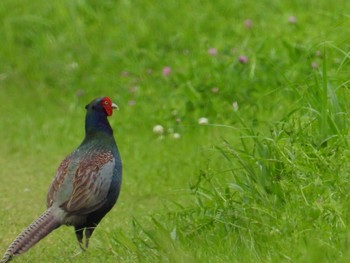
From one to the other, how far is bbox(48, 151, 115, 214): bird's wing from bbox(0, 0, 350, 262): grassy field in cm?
25

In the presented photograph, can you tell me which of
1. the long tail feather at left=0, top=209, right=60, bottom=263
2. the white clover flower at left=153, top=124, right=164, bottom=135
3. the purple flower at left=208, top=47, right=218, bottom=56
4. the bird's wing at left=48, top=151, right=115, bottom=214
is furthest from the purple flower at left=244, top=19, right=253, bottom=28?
the long tail feather at left=0, top=209, right=60, bottom=263

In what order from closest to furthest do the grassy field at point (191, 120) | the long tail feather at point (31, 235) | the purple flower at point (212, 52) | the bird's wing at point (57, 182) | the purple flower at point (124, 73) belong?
the grassy field at point (191, 120) → the long tail feather at point (31, 235) → the bird's wing at point (57, 182) → the purple flower at point (212, 52) → the purple flower at point (124, 73)

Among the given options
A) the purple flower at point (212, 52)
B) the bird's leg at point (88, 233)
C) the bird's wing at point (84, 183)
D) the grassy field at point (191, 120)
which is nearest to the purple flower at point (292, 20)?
the grassy field at point (191, 120)

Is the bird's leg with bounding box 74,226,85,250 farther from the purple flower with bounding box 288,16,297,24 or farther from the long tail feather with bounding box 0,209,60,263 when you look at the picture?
the purple flower with bounding box 288,16,297,24

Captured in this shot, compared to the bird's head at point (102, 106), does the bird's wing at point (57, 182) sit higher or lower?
lower

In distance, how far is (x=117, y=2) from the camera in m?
11.4

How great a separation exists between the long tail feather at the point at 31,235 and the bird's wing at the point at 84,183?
122mm

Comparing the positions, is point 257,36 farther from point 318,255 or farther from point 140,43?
point 318,255

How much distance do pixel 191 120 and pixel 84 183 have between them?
10.1 ft

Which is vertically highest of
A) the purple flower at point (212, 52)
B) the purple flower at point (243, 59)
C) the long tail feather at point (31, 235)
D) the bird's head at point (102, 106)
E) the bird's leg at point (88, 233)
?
the bird's head at point (102, 106)

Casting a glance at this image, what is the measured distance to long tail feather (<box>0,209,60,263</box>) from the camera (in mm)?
6148

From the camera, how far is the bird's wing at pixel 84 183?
646cm

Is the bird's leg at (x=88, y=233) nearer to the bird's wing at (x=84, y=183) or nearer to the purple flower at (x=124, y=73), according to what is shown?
the bird's wing at (x=84, y=183)

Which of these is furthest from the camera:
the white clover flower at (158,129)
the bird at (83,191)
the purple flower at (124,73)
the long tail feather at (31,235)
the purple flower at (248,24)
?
the purple flower at (248,24)
